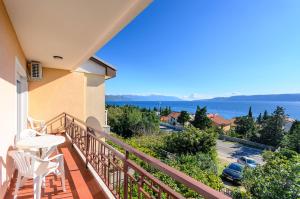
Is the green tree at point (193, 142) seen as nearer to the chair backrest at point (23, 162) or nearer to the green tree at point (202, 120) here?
the chair backrest at point (23, 162)

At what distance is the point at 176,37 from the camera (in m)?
21.9

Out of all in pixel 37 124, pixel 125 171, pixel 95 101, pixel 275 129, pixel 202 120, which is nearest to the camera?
pixel 125 171

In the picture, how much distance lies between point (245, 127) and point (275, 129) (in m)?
4.90

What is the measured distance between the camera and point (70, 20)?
2.23 meters

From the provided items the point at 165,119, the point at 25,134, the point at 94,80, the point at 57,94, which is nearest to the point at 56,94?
the point at 57,94

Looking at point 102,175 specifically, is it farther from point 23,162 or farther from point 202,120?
point 202,120

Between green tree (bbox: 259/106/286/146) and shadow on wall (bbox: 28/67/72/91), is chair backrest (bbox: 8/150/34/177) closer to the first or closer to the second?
shadow on wall (bbox: 28/67/72/91)

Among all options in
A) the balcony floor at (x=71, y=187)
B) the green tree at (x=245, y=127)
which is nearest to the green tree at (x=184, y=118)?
the green tree at (x=245, y=127)

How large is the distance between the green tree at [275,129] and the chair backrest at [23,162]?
27.9m

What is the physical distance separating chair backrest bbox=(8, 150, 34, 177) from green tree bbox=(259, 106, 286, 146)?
1098 inches

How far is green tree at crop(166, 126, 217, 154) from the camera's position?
1443 centimetres

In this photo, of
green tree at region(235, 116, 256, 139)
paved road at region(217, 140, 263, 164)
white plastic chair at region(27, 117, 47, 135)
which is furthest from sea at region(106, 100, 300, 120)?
white plastic chair at region(27, 117, 47, 135)

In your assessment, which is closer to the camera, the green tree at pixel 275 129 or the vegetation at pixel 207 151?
the vegetation at pixel 207 151

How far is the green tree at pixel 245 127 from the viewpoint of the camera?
2772 cm
